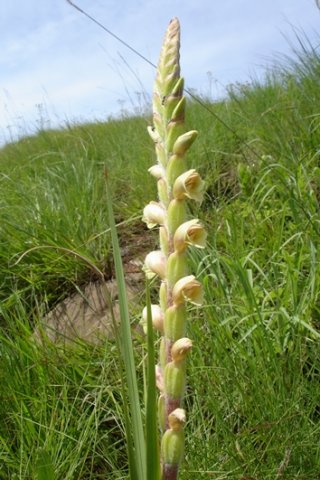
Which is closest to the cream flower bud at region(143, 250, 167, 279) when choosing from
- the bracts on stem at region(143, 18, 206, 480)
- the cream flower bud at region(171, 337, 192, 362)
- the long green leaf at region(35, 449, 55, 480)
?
the bracts on stem at region(143, 18, 206, 480)

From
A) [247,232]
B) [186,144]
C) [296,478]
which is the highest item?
[186,144]

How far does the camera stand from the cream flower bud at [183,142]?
722 mm

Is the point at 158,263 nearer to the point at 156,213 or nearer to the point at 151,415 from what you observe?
the point at 156,213

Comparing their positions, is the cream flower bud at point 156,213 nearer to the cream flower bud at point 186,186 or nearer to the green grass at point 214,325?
the cream flower bud at point 186,186

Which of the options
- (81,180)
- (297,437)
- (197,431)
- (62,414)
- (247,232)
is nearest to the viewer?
(297,437)

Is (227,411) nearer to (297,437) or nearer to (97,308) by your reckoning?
(297,437)

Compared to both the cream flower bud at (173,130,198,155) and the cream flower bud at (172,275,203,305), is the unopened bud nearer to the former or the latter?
the cream flower bud at (172,275,203,305)

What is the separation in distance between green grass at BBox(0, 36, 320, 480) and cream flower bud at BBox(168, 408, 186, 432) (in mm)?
162

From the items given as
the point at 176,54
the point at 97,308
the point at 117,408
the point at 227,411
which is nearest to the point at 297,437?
the point at 227,411

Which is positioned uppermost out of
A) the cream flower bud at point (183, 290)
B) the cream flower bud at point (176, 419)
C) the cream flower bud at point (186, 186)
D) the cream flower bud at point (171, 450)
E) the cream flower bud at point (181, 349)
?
the cream flower bud at point (186, 186)

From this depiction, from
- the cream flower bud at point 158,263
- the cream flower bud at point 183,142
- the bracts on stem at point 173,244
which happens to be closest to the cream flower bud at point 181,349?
the bracts on stem at point 173,244

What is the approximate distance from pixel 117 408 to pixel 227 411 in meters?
0.36

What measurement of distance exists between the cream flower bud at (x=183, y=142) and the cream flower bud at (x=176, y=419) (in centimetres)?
33

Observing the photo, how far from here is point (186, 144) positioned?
73cm
